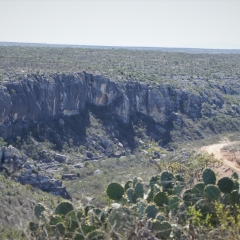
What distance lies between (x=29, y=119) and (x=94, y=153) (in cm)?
483

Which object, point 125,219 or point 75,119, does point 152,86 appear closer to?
point 75,119

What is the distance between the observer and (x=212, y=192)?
7.83 m

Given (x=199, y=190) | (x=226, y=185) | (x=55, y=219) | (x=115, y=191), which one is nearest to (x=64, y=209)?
(x=55, y=219)

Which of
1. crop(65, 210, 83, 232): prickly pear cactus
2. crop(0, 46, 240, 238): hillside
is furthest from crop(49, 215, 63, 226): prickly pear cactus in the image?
crop(0, 46, 240, 238): hillside

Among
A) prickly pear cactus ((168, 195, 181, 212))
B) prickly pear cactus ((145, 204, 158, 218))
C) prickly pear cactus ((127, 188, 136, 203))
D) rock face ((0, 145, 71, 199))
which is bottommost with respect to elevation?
rock face ((0, 145, 71, 199))

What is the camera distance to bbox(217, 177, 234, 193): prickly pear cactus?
323 inches

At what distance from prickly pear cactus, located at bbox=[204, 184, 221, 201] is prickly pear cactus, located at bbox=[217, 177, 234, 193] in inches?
16.4

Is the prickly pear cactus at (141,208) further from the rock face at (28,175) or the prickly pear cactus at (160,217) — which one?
the rock face at (28,175)

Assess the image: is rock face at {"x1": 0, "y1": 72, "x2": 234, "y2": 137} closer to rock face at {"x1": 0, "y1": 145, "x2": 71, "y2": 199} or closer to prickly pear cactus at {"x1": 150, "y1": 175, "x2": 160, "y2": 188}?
rock face at {"x1": 0, "y1": 145, "x2": 71, "y2": 199}

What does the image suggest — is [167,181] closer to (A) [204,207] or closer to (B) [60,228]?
(A) [204,207]

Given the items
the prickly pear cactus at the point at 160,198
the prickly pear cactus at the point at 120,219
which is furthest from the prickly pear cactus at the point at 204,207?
the prickly pear cactus at the point at 120,219

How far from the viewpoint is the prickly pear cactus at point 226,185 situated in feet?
26.9

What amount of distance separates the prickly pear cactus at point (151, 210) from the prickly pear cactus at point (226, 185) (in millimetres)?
1153

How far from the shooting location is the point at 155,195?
27.8 feet
